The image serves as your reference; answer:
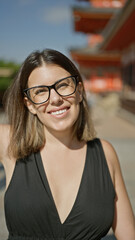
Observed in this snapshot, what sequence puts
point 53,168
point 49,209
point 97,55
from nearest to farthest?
point 49,209 → point 53,168 → point 97,55

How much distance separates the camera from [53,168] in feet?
4.33

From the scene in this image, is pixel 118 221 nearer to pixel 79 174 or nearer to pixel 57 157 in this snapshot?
pixel 79 174

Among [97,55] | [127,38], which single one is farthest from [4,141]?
[97,55]

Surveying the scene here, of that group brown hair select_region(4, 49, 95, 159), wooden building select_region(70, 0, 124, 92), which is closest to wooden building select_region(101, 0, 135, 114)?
wooden building select_region(70, 0, 124, 92)

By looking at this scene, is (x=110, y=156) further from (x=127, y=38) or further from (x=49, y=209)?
(x=127, y=38)

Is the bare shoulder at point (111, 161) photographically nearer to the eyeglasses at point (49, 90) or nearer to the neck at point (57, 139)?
the neck at point (57, 139)

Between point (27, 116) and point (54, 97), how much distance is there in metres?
0.25

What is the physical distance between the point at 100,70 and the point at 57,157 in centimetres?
1556

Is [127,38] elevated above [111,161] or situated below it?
above

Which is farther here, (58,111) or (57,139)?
(57,139)

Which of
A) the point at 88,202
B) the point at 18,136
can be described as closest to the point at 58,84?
the point at 18,136

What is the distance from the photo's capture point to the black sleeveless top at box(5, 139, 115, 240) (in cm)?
120

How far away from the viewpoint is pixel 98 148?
54.2 inches

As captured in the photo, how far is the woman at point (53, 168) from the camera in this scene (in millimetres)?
1206
